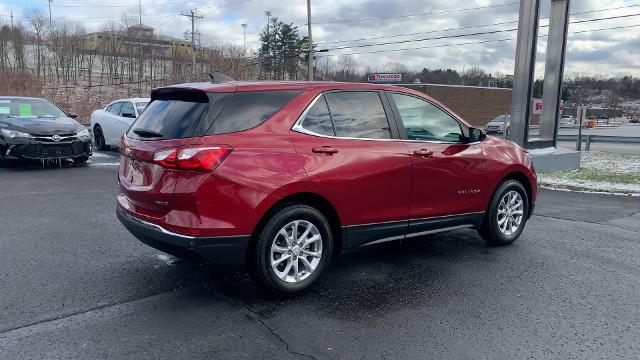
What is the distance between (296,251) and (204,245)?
2.55ft

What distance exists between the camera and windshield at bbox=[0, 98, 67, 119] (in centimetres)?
1145

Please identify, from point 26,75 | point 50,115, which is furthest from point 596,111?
point 50,115

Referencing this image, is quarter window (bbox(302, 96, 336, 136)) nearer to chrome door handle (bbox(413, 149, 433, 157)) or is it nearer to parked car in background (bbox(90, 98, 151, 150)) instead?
chrome door handle (bbox(413, 149, 433, 157))

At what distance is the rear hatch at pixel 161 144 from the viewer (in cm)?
370

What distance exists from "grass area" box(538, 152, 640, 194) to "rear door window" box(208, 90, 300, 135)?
328 inches

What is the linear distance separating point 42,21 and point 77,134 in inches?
2819

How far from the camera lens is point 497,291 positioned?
4.34 meters

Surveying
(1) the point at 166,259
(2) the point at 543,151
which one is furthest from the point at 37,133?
(2) the point at 543,151

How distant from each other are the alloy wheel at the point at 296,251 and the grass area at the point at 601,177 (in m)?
8.09

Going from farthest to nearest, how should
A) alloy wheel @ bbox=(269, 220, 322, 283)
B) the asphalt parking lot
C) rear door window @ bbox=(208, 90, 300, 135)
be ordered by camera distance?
alloy wheel @ bbox=(269, 220, 322, 283) → rear door window @ bbox=(208, 90, 300, 135) → the asphalt parking lot

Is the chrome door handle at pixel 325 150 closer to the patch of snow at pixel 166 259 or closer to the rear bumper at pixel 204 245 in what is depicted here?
the rear bumper at pixel 204 245

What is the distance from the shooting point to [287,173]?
3.84 metres

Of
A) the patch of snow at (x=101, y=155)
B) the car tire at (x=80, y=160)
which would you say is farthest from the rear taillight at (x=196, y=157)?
the patch of snow at (x=101, y=155)

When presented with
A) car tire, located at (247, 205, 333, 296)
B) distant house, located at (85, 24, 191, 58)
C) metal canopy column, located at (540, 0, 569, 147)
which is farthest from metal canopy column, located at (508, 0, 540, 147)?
distant house, located at (85, 24, 191, 58)
